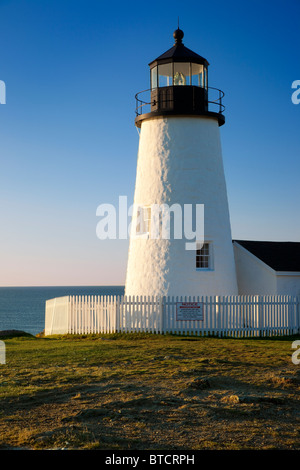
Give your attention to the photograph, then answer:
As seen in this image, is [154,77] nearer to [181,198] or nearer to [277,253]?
[181,198]

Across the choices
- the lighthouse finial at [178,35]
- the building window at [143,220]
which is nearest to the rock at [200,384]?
the building window at [143,220]

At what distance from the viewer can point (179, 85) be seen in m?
21.8

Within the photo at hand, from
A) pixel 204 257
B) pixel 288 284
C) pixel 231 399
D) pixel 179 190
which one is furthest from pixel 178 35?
pixel 231 399

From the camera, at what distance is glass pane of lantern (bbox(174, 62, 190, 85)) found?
22141 millimetres

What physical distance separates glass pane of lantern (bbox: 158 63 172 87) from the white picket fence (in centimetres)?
900

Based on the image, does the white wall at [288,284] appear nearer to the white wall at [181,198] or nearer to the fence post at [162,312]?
the white wall at [181,198]

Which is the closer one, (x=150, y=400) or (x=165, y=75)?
(x=150, y=400)

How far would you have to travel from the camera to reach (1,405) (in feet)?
28.1

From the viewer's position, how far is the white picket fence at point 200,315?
782 inches

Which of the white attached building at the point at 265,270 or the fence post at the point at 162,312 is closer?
the fence post at the point at 162,312

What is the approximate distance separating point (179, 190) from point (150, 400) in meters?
13.6

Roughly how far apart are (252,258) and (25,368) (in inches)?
540

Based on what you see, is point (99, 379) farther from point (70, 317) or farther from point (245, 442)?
point (70, 317)

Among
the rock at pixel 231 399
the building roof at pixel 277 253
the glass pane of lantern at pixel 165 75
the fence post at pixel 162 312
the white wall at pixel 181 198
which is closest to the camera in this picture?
the rock at pixel 231 399
